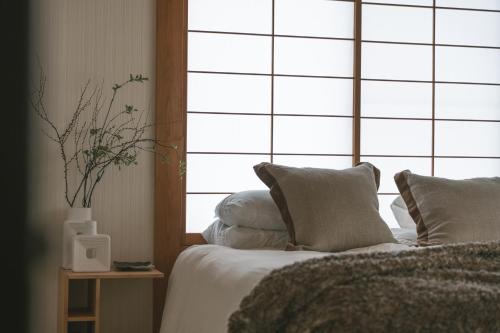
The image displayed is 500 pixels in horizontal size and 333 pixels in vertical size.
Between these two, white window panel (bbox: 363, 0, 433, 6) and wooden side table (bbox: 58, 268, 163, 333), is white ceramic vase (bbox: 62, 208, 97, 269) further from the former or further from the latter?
white window panel (bbox: 363, 0, 433, 6)

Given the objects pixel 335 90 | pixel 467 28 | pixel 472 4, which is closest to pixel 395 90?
pixel 335 90

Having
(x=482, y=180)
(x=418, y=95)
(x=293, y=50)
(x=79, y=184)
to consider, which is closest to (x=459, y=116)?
(x=418, y=95)

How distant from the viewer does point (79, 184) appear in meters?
A: 3.23

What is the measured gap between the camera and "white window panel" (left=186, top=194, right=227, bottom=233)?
3.55 m

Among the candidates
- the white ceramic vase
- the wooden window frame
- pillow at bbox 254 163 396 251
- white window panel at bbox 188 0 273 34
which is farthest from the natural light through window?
the white ceramic vase

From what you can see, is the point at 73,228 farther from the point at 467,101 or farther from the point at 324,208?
the point at 467,101

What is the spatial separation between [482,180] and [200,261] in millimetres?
1453

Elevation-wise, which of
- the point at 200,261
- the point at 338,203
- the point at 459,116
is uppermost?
the point at 459,116

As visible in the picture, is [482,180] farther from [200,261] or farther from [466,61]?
[200,261]

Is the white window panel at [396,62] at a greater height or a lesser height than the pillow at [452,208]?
greater

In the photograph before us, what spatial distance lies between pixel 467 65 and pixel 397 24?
1.62 ft

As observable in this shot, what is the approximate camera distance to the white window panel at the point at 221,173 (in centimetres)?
359

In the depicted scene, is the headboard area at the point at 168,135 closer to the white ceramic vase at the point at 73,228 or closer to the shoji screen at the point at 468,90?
the white ceramic vase at the point at 73,228

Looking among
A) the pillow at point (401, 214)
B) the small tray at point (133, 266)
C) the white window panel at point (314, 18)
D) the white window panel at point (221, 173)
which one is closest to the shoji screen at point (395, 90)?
the white window panel at point (314, 18)
